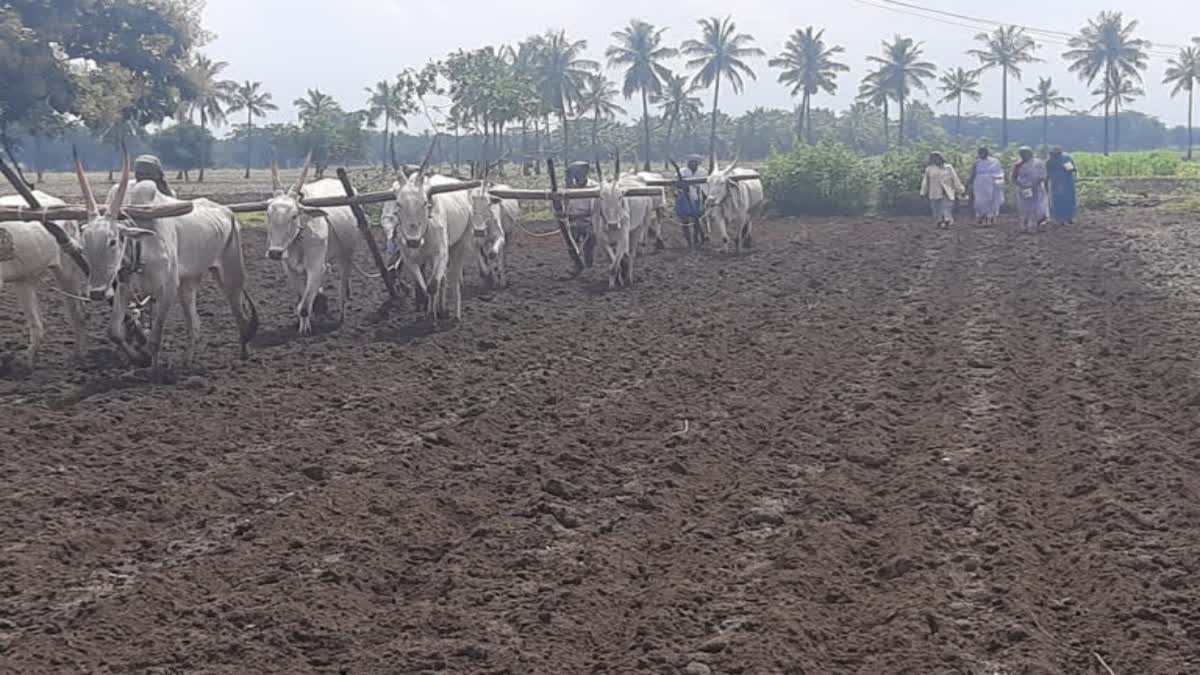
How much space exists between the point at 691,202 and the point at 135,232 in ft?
41.3

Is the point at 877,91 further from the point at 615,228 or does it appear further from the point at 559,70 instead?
the point at 615,228

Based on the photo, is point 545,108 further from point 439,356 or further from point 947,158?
point 439,356

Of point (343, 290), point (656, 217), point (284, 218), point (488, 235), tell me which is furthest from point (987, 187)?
point (284, 218)

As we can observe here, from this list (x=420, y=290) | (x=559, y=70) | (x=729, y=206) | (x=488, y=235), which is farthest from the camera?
(x=559, y=70)

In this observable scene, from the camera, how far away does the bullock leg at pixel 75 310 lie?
11.5 metres

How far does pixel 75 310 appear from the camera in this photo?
11.6 metres

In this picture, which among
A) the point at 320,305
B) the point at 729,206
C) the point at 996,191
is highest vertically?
the point at 996,191

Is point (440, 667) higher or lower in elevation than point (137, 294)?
lower

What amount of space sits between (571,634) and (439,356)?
6949 mm

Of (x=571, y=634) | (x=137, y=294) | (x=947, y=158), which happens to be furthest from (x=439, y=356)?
(x=947, y=158)

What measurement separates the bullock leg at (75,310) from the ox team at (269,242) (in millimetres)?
11

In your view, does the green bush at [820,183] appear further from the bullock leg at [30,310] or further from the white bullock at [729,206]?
the bullock leg at [30,310]

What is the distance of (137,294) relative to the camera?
11719 millimetres

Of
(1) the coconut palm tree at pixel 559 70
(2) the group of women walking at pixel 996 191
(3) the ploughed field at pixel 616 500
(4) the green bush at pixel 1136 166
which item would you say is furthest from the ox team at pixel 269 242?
(1) the coconut palm tree at pixel 559 70
